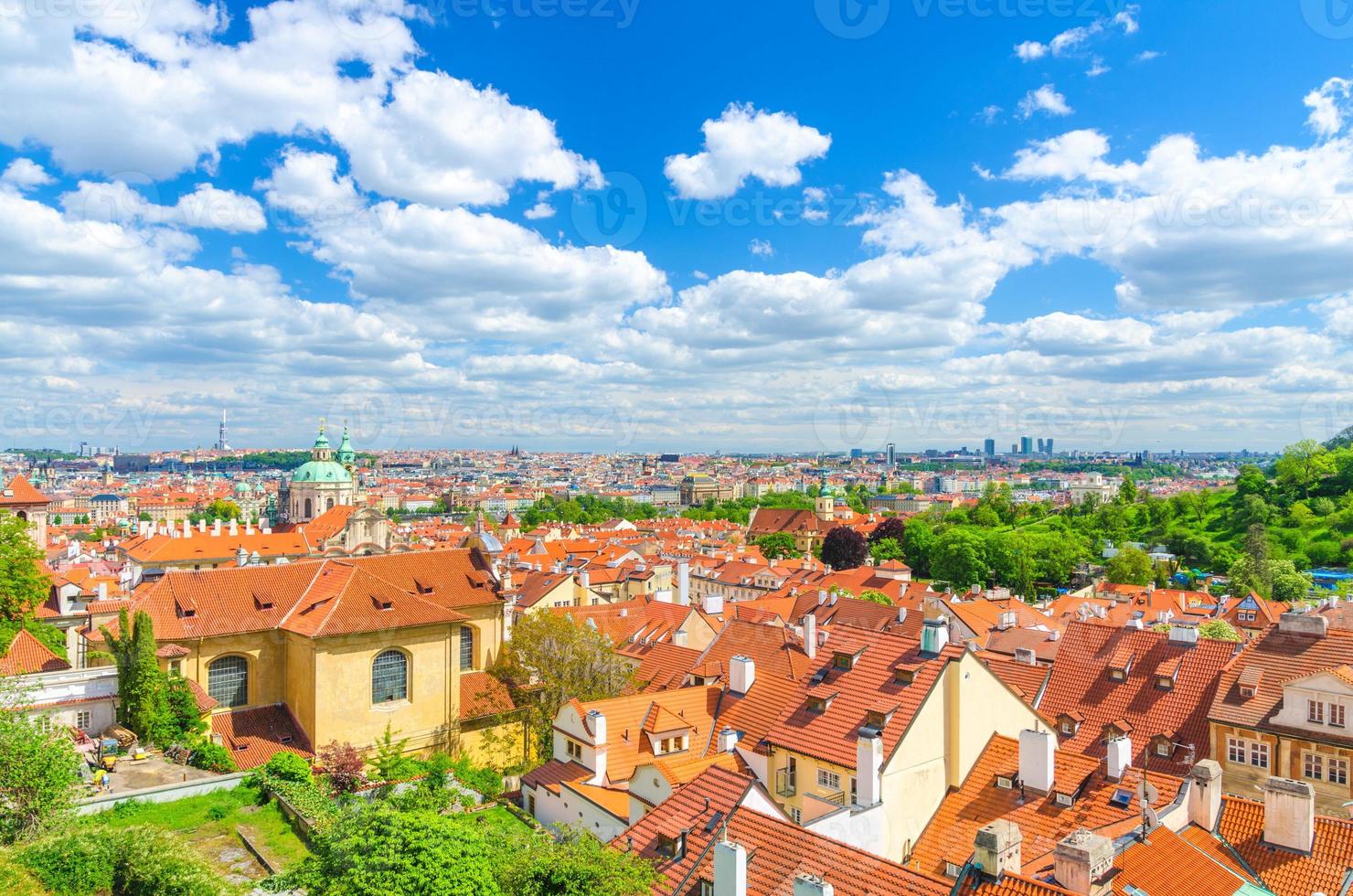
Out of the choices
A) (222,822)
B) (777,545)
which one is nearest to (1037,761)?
(222,822)

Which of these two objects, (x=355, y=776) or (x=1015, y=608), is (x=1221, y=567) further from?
(x=355, y=776)

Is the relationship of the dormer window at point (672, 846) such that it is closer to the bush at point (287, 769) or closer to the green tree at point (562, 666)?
the green tree at point (562, 666)

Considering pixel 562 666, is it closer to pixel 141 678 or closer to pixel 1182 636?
pixel 141 678

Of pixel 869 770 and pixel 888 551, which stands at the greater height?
pixel 869 770

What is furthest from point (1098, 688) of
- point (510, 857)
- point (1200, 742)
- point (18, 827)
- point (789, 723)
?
point (18, 827)

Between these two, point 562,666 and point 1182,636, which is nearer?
point 1182,636

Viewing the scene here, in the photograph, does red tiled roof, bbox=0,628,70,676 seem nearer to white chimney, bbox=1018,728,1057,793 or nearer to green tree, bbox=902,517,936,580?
white chimney, bbox=1018,728,1057,793
